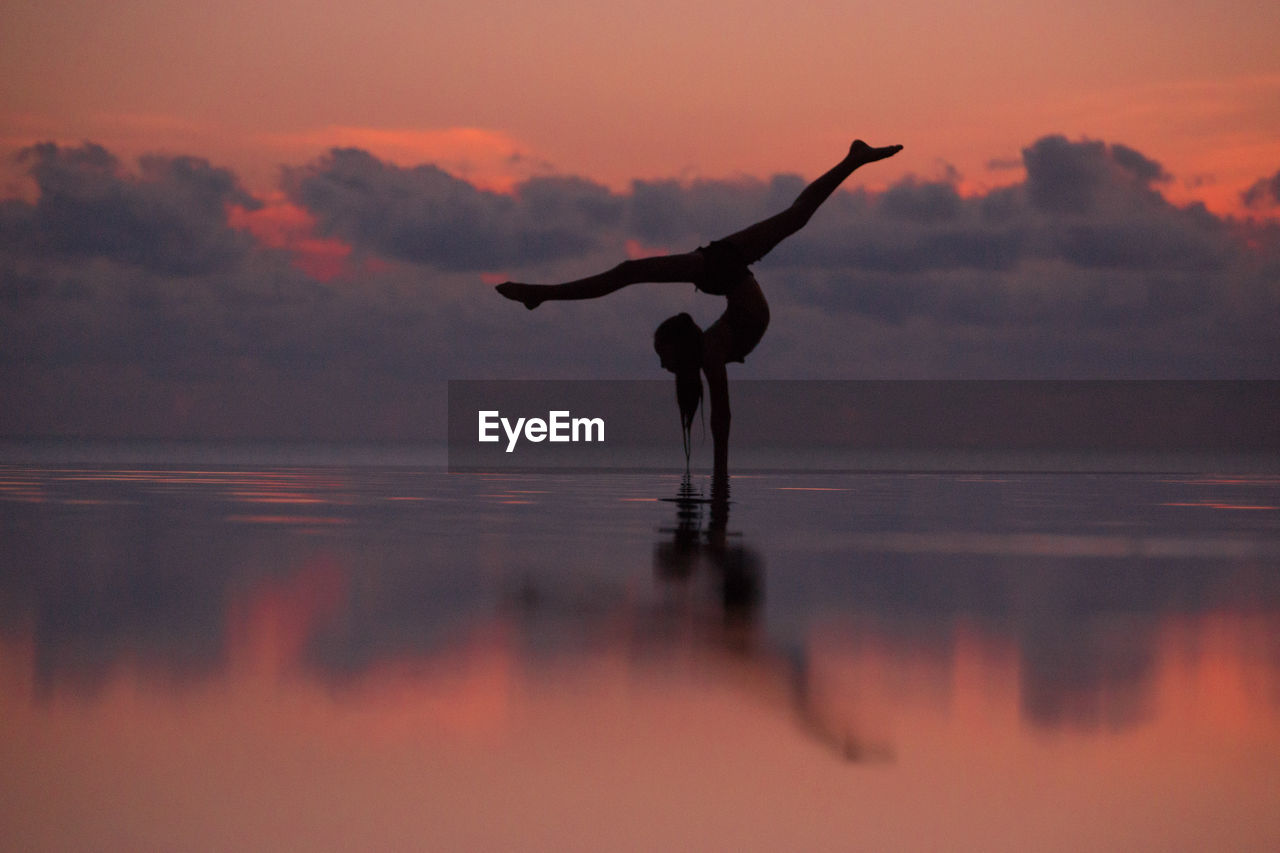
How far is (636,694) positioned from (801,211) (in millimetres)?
7841

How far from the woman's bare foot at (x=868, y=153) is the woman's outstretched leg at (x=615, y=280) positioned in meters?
1.70

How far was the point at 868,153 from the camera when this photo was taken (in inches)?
423

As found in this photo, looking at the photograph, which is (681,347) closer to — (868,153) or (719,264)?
(719,264)

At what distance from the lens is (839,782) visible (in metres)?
2.43

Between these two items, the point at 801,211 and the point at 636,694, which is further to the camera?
the point at 801,211

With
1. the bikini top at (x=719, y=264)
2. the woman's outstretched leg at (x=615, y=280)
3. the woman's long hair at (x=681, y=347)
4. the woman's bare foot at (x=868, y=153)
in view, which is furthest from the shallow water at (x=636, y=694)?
the woman's bare foot at (x=868, y=153)

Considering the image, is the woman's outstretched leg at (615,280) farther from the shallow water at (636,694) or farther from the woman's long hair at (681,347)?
the shallow water at (636,694)

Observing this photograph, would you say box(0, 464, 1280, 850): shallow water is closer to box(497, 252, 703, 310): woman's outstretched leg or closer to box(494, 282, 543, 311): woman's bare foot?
Answer: box(497, 252, 703, 310): woman's outstretched leg

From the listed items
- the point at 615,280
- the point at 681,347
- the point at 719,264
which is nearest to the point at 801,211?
the point at 719,264

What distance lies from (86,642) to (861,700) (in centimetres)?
219

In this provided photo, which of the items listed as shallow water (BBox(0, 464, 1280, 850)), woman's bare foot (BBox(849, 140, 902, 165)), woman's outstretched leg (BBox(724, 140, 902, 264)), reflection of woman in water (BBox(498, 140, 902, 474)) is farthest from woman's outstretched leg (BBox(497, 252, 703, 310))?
shallow water (BBox(0, 464, 1280, 850))

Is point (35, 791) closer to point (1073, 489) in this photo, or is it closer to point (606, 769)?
point (606, 769)

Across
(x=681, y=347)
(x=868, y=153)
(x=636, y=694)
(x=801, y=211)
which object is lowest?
(x=636, y=694)

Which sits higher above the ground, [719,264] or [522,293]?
[719,264]
